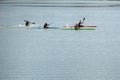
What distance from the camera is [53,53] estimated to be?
2425 cm

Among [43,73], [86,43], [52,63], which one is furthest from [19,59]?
[86,43]

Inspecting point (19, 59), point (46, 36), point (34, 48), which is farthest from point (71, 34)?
point (19, 59)

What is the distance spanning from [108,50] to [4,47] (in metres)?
6.38

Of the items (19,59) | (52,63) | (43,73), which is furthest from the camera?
(19,59)

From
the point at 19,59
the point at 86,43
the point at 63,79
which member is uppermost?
the point at 86,43

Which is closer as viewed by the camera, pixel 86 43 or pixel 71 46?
pixel 71 46

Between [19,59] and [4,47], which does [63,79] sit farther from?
[4,47]

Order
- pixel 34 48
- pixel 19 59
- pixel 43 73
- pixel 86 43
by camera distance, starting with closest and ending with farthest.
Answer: pixel 43 73 → pixel 19 59 → pixel 34 48 → pixel 86 43

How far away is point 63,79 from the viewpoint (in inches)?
691

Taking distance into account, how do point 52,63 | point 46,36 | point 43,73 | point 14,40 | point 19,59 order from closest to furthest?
point 43,73
point 52,63
point 19,59
point 14,40
point 46,36

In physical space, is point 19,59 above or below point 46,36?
below

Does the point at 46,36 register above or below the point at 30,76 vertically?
above

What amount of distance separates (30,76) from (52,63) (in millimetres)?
2984

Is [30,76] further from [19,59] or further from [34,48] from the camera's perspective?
[34,48]
